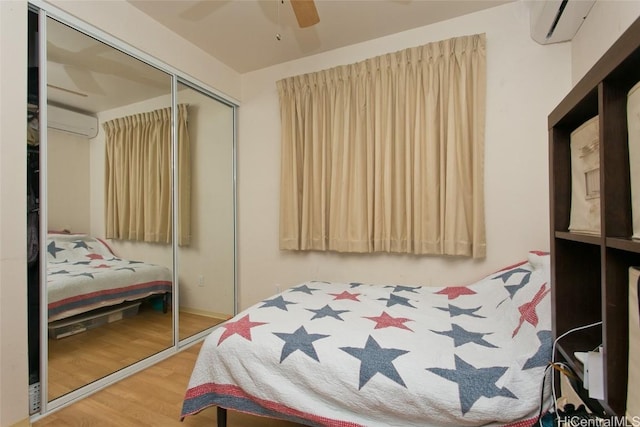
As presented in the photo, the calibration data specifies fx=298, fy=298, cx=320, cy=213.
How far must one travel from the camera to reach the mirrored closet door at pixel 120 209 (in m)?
1.81

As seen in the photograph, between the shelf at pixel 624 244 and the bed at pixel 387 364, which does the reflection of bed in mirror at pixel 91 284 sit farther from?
the shelf at pixel 624 244

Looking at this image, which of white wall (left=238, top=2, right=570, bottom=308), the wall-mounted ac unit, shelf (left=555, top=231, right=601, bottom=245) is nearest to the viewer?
shelf (left=555, top=231, right=601, bottom=245)

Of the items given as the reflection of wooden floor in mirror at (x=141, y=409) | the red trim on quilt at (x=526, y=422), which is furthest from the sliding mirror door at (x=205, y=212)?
the red trim on quilt at (x=526, y=422)

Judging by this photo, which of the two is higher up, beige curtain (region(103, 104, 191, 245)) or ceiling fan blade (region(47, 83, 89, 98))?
ceiling fan blade (region(47, 83, 89, 98))

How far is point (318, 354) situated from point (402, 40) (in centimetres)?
256

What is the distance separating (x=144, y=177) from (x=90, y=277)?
2.76 ft

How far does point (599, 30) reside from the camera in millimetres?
1730

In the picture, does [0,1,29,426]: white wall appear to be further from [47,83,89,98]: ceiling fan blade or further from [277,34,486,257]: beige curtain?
[277,34,486,257]: beige curtain

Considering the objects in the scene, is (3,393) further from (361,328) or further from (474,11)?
(474,11)

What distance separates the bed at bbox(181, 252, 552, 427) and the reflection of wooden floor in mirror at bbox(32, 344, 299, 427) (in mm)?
340

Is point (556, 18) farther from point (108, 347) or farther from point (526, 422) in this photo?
point (108, 347)

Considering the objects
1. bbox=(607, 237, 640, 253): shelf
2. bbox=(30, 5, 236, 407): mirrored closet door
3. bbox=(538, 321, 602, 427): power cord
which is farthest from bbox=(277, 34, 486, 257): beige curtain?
bbox=(607, 237, 640, 253): shelf

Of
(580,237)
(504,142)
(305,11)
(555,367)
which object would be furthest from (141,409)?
(504,142)

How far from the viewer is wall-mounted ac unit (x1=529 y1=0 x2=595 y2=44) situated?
1.77 meters
